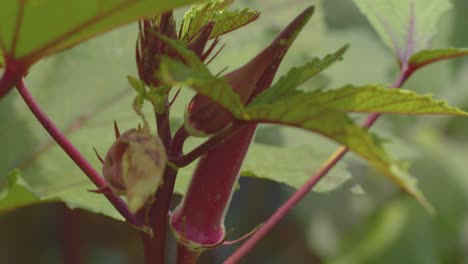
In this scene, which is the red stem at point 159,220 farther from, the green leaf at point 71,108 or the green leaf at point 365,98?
the green leaf at point 71,108

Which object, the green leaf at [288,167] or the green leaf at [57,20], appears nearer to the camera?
the green leaf at [57,20]

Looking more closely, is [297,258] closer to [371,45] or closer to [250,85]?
[371,45]

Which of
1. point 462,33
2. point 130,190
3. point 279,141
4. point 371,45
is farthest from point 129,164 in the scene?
point 462,33

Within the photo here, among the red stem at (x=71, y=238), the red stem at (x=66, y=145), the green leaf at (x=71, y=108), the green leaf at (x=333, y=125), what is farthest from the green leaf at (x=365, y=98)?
the red stem at (x=71, y=238)

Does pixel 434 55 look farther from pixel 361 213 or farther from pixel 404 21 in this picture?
pixel 361 213

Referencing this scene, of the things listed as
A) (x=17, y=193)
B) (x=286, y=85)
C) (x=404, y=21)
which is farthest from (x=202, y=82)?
(x=404, y=21)

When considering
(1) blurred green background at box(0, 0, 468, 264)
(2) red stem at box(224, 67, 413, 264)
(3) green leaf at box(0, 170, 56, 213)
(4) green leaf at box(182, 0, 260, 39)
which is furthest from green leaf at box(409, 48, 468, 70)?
(1) blurred green background at box(0, 0, 468, 264)

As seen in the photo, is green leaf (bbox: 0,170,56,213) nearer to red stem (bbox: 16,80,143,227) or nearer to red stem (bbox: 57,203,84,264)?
red stem (bbox: 16,80,143,227)
